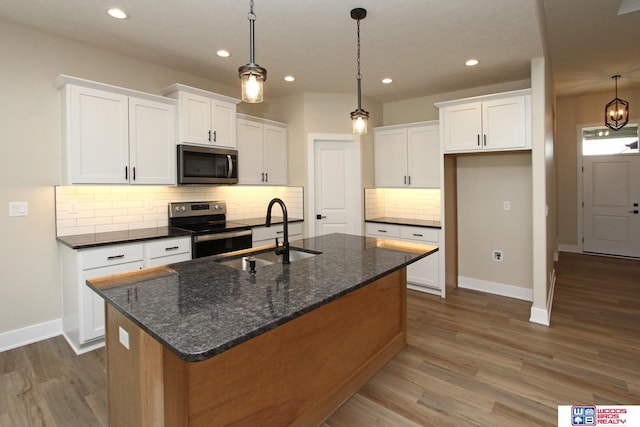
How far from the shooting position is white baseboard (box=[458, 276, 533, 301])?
4.18 meters

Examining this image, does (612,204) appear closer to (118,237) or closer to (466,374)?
(466,374)

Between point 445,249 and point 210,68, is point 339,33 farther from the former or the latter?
point 445,249

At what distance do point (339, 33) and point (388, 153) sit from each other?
7.37 ft

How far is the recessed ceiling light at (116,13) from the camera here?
254 centimetres

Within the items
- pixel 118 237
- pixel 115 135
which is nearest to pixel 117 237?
pixel 118 237

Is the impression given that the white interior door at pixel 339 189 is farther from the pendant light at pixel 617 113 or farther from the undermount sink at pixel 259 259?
the pendant light at pixel 617 113

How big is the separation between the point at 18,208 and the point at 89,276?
909 millimetres

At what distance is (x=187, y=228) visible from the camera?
3654 mm

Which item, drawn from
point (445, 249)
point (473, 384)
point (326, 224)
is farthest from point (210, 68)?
point (473, 384)

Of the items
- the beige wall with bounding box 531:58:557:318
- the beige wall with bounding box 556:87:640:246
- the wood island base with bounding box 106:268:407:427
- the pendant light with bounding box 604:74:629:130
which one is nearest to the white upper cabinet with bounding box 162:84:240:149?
the wood island base with bounding box 106:268:407:427

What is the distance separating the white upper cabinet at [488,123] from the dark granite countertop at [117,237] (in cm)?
325

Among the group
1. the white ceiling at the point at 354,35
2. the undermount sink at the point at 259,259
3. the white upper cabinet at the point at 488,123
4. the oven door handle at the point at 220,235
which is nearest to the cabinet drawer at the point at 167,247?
the oven door handle at the point at 220,235

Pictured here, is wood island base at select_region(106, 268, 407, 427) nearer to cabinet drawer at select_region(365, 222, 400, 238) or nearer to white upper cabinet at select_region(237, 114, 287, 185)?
cabinet drawer at select_region(365, 222, 400, 238)

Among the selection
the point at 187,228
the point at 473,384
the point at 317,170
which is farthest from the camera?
the point at 317,170
